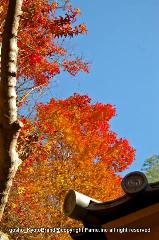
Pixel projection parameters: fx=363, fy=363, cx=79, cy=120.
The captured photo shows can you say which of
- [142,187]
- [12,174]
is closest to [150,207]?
[142,187]

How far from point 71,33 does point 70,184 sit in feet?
36.6

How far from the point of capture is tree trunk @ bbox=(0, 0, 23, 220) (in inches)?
226

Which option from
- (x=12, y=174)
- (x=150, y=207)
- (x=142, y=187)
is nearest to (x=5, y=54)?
(x=12, y=174)

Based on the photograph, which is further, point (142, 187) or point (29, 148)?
point (29, 148)

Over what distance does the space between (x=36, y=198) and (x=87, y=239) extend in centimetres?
1293

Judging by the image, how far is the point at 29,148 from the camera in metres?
12.1

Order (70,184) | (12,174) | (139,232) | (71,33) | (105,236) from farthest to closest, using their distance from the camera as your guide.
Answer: (70,184), (71,33), (105,236), (139,232), (12,174)

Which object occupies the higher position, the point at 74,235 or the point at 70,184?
the point at 70,184

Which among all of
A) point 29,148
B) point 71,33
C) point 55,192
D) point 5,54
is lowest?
point 5,54

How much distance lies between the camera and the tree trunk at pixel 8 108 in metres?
5.75

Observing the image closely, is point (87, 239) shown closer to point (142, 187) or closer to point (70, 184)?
point (142, 187)

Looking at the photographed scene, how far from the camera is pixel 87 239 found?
779cm

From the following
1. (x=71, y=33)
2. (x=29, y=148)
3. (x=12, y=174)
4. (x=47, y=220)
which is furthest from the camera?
(x=47, y=220)

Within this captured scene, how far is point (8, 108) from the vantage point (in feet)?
19.0
